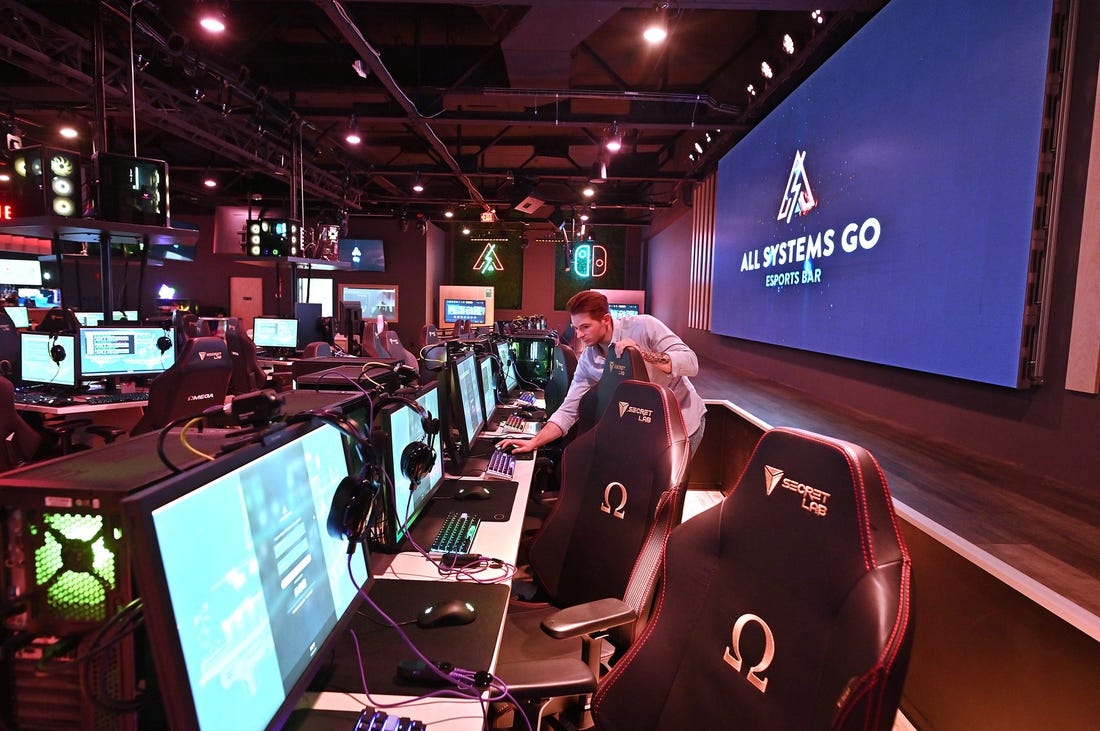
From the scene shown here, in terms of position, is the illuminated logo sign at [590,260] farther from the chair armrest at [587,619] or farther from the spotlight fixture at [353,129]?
the chair armrest at [587,619]

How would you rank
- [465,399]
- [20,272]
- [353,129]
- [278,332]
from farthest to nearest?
1. [20,272]
2. [278,332]
3. [353,129]
4. [465,399]

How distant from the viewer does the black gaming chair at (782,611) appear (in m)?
0.91

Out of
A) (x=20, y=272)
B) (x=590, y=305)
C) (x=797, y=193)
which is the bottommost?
(x=590, y=305)

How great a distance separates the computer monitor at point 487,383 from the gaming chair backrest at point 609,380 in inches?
27.5

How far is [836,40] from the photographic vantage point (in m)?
4.39

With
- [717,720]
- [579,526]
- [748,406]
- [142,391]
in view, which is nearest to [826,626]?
[717,720]

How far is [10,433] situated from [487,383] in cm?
287

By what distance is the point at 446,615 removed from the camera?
1.38 metres

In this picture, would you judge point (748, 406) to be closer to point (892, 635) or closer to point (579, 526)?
point (579, 526)

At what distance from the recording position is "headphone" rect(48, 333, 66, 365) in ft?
14.6

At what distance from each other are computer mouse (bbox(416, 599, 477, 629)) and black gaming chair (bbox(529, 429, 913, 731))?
377mm

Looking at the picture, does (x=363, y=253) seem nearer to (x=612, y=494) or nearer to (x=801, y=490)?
(x=612, y=494)

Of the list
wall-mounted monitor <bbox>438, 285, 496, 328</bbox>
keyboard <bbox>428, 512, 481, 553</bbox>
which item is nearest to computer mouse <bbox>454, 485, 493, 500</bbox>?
keyboard <bbox>428, 512, 481, 553</bbox>

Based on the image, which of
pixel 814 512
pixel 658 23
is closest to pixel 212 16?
pixel 658 23
